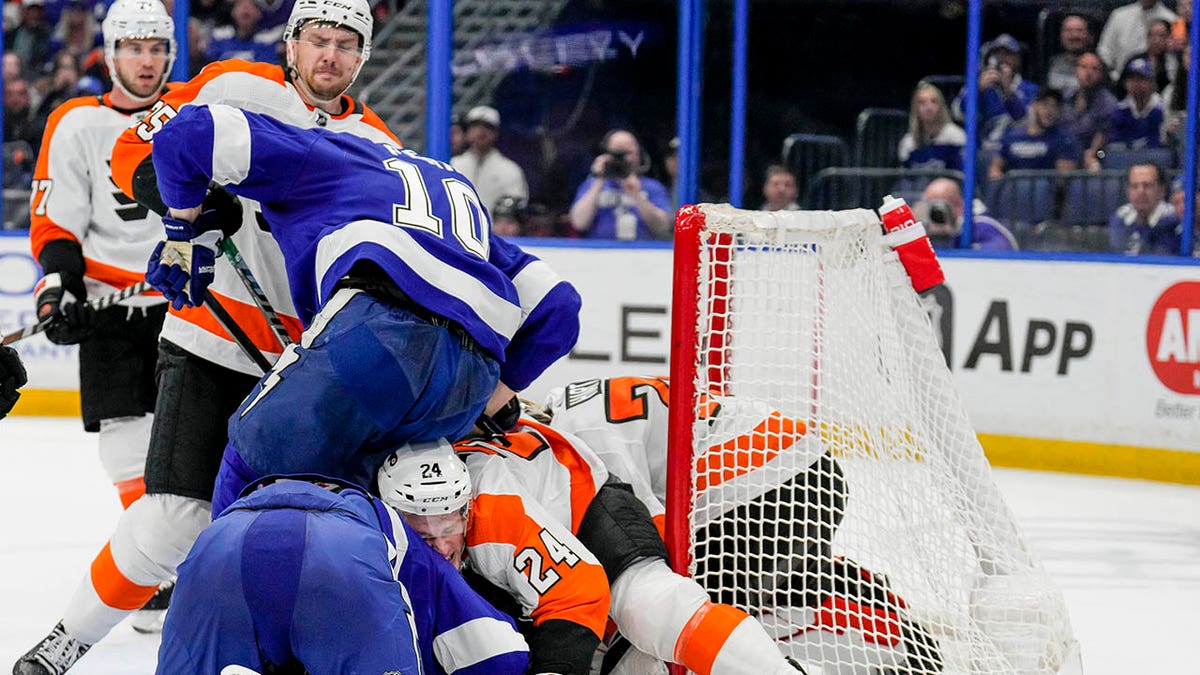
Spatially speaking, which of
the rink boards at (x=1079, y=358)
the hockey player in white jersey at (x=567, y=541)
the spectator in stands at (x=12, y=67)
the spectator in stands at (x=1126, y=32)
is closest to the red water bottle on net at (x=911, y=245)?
the hockey player in white jersey at (x=567, y=541)

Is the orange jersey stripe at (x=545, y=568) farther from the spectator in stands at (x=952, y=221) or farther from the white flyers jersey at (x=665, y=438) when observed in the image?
the spectator in stands at (x=952, y=221)

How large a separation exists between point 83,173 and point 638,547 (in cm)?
180

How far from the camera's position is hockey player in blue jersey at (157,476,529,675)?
1.76 m

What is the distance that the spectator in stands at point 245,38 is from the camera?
671 cm

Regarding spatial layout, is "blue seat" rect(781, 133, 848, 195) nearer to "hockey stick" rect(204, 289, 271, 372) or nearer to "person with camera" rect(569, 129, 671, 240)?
"person with camera" rect(569, 129, 671, 240)

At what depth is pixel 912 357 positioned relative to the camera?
2.66m

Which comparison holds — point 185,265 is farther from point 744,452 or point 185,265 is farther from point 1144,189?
point 1144,189

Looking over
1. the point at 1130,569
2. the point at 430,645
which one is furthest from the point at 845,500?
the point at 1130,569

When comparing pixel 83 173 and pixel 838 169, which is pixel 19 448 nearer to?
pixel 83 173

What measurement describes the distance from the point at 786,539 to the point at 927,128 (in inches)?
149

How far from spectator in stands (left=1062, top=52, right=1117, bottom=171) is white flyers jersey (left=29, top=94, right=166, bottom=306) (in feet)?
11.5

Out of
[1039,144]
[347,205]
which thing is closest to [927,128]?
[1039,144]

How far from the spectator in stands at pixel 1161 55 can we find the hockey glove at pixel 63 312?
3849 mm

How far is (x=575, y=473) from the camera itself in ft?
7.95
